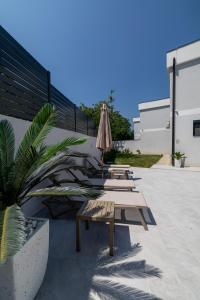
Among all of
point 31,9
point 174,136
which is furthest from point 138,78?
point 31,9

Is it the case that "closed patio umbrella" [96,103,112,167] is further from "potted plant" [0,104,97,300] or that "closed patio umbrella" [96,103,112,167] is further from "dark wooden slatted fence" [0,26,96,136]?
"potted plant" [0,104,97,300]

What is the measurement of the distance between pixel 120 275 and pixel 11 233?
1796mm

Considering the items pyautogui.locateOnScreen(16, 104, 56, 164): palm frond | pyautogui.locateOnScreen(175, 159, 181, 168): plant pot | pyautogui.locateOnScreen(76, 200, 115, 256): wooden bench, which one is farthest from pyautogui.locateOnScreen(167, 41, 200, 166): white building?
pyautogui.locateOnScreen(16, 104, 56, 164): palm frond

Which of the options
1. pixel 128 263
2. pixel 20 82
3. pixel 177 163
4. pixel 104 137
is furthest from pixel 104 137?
pixel 177 163

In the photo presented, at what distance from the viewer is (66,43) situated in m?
9.38

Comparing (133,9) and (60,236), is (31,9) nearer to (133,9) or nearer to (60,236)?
(133,9)

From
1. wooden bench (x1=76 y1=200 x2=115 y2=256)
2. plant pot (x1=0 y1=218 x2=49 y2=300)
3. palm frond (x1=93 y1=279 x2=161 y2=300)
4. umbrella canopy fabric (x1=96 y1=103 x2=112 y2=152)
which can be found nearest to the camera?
plant pot (x1=0 y1=218 x2=49 y2=300)

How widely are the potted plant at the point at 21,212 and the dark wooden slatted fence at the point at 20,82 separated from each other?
1.56 m

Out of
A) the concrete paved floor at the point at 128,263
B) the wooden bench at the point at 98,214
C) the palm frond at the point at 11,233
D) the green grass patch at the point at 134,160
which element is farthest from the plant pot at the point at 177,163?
the palm frond at the point at 11,233

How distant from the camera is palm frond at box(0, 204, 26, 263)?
109 cm

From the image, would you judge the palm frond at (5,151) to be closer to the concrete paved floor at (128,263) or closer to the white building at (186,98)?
the concrete paved floor at (128,263)

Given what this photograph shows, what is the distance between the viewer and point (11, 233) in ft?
3.98

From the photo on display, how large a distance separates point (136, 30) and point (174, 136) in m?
8.30

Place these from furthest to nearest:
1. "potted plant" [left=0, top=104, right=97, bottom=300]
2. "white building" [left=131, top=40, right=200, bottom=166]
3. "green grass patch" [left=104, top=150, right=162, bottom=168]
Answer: "green grass patch" [left=104, top=150, right=162, bottom=168] < "white building" [left=131, top=40, right=200, bottom=166] < "potted plant" [left=0, top=104, right=97, bottom=300]
